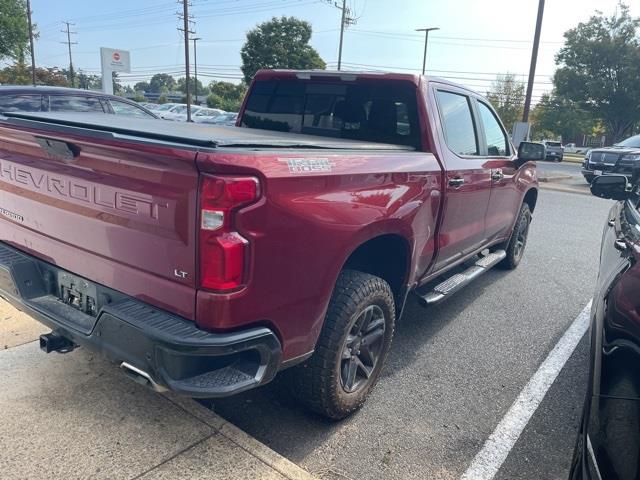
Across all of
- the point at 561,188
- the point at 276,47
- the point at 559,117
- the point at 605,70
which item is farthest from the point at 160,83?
the point at 561,188

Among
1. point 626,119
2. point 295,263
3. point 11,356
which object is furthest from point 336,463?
point 626,119

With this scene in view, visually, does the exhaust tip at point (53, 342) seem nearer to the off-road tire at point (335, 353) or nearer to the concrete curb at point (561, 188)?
the off-road tire at point (335, 353)

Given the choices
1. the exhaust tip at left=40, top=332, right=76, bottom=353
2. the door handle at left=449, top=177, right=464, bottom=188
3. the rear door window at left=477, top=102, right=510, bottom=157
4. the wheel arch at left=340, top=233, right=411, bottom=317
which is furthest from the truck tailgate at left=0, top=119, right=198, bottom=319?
the rear door window at left=477, top=102, right=510, bottom=157

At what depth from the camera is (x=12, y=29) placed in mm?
26969

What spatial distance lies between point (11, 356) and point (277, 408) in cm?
175

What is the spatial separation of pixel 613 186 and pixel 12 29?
31.4 m

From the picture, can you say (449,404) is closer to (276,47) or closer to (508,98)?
(276,47)

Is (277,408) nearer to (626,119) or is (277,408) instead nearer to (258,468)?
(258,468)

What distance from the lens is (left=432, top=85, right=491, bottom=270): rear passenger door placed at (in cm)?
363

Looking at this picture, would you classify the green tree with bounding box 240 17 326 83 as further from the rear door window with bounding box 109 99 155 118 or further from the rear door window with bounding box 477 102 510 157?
the rear door window with bounding box 477 102 510 157

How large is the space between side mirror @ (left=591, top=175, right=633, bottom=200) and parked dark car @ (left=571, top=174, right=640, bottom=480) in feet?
4.84

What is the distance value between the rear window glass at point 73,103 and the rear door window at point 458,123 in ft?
17.8

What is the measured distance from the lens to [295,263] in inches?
87.7

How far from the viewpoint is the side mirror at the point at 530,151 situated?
481cm
